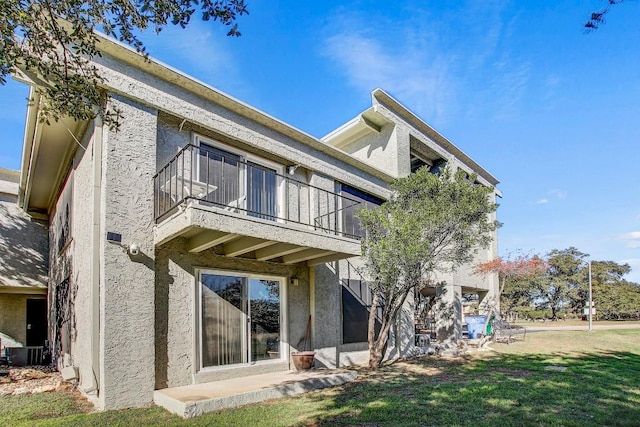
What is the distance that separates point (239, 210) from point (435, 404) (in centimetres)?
586

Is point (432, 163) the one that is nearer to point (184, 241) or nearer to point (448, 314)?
point (448, 314)

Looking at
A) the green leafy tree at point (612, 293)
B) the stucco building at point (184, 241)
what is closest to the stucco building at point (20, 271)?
the stucco building at point (184, 241)

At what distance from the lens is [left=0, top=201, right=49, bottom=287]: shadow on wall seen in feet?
47.7

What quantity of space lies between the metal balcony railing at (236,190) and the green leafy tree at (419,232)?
1.30 meters

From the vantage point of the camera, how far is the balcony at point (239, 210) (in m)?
7.82

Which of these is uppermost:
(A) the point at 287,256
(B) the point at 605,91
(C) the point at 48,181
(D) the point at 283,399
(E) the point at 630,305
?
(B) the point at 605,91

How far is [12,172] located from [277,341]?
12848mm

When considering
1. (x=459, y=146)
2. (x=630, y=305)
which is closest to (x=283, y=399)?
(x=459, y=146)

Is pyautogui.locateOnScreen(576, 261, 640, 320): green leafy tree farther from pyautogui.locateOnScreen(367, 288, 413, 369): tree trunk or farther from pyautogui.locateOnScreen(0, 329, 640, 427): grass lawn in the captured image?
pyautogui.locateOnScreen(367, 288, 413, 369): tree trunk

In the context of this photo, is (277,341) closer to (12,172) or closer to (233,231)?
(233,231)

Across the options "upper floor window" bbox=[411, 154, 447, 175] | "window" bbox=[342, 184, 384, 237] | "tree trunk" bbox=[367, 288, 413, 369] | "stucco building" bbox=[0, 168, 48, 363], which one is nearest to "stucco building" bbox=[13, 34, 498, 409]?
"window" bbox=[342, 184, 384, 237]

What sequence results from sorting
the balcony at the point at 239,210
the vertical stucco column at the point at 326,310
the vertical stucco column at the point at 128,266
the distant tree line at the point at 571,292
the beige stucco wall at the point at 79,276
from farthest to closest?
the distant tree line at the point at 571,292, the vertical stucco column at the point at 326,310, the beige stucco wall at the point at 79,276, the balcony at the point at 239,210, the vertical stucco column at the point at 128,266

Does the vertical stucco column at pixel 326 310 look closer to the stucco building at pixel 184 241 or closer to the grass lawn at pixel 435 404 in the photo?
the stucco building at pixel 184 241

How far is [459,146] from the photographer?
2077cm
